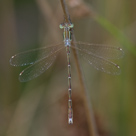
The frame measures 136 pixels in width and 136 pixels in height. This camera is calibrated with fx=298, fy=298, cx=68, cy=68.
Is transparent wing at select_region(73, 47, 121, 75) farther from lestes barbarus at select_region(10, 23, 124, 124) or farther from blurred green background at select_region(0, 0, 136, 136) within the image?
blurred green background at select_region(0, 0, 136, 136)

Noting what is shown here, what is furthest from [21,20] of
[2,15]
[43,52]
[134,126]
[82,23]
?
[134,126]

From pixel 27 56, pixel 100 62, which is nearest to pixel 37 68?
pixel 27 56

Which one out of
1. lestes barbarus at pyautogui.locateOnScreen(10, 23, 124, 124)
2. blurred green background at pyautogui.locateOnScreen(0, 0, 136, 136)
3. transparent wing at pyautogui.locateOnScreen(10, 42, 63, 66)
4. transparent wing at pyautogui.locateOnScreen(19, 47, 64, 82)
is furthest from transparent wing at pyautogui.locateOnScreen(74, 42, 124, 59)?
blurred green background at pyautogui.locateOnScreen(0, 0, 136, 136)

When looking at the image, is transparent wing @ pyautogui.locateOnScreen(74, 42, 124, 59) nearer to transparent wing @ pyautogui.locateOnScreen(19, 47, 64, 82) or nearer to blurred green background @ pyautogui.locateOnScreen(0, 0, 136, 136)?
transparent wing @ pyautogui.locateOnScreen(19, 47, 64, 82)

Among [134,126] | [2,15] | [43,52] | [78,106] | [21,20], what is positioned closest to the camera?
[43,52]

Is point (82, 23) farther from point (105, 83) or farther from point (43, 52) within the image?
point (43, 52)

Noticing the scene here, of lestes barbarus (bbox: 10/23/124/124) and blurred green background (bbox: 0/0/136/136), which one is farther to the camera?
blurred green background (bbox: 0/0/136/136)

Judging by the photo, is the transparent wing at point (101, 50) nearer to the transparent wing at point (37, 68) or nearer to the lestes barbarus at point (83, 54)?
the lestes barbarus at point (83, 54)
